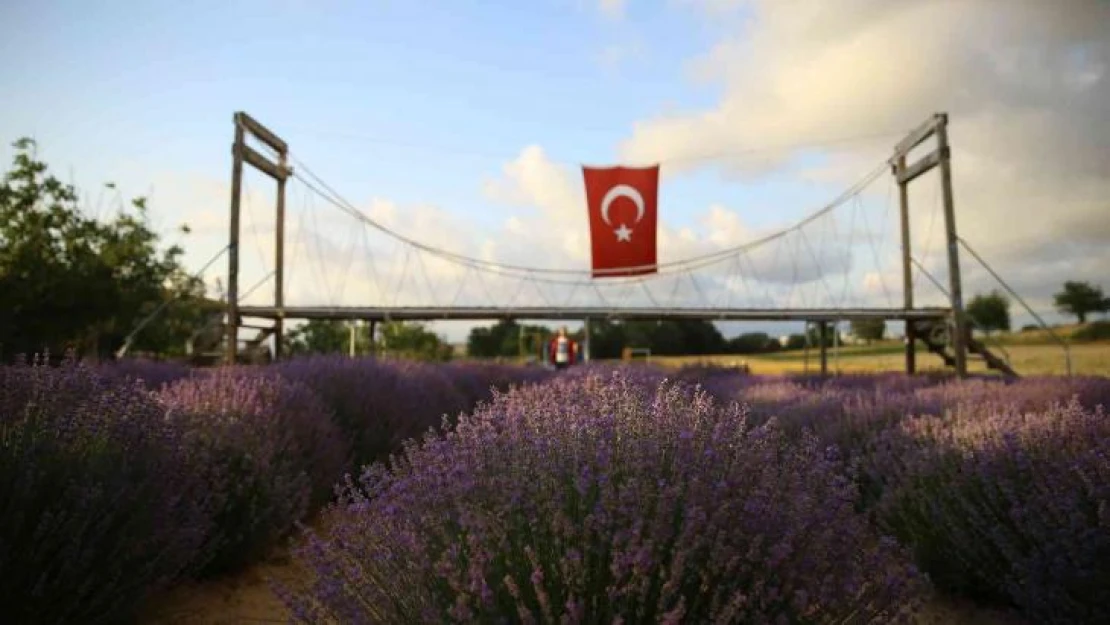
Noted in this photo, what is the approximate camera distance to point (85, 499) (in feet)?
7.29

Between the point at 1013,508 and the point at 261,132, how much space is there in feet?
41.3

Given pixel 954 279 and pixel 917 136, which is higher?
pixel 917 136

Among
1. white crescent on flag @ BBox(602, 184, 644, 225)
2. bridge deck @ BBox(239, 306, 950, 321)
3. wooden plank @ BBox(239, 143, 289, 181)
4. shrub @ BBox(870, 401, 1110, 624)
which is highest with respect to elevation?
white crescent on flag @ BBox(602, 184, 644, 225)

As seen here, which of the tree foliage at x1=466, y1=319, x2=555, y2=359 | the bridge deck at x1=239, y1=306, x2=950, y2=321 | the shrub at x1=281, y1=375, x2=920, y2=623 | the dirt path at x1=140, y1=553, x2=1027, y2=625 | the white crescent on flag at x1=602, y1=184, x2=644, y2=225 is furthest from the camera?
the tree foliage at x1=466, y1=319, x2=555, y2=359

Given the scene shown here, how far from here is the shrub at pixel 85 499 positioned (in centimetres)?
217

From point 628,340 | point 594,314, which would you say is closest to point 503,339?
point 628,340

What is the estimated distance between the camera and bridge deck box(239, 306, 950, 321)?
533 inches

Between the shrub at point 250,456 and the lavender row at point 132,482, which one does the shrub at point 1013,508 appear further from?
the shrub at point 250,456

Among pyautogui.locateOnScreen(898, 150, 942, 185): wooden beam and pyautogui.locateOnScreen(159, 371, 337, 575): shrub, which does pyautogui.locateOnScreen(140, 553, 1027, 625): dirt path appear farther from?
pyautogui.locateOnScreen(898, 150, 942, 185): wooden beam

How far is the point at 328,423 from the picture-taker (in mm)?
4617

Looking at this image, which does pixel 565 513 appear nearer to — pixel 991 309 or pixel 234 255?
pixel 234 255

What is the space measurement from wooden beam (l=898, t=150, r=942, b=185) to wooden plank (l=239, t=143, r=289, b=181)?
11.5m

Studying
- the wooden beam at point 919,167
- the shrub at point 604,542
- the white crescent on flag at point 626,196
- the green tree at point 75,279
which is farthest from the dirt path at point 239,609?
the white crescent on flag at point 626,196

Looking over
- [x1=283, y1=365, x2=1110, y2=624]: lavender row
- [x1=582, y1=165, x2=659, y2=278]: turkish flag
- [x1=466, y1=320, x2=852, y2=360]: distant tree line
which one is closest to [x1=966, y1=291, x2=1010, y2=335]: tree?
[x1=466, y1=320, x2=852, y2=360]: distant tree line
